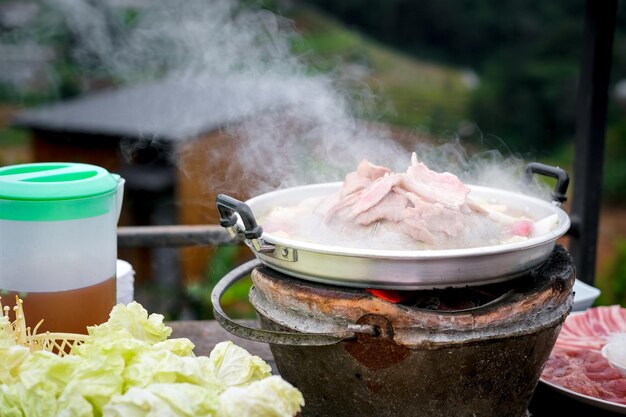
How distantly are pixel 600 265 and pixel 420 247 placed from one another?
9.48 m

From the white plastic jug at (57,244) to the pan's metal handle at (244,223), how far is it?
1.84 feet

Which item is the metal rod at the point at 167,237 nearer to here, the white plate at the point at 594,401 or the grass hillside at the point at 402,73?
the white plate at the point at 594,401

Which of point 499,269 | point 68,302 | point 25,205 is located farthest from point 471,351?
point 25,205

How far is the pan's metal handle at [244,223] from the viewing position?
89.6 inches

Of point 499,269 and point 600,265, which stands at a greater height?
point 499,269

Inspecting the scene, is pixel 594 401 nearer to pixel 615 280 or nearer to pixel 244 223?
pixel 244 223

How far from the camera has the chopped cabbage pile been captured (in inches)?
75.0

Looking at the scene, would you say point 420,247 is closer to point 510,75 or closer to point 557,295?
point 557,295

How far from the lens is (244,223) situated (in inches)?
90.0

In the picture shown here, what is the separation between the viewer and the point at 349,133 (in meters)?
3.67

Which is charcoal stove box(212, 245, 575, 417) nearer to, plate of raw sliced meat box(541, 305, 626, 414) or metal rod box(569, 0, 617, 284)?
plate of raw sliced meat box(541, 305, 626, 414)

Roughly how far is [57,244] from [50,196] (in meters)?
0.19

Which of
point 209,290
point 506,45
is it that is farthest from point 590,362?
point 506,45

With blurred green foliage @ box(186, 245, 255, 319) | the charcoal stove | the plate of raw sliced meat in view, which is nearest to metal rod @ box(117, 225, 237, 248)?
the charcoal stove
